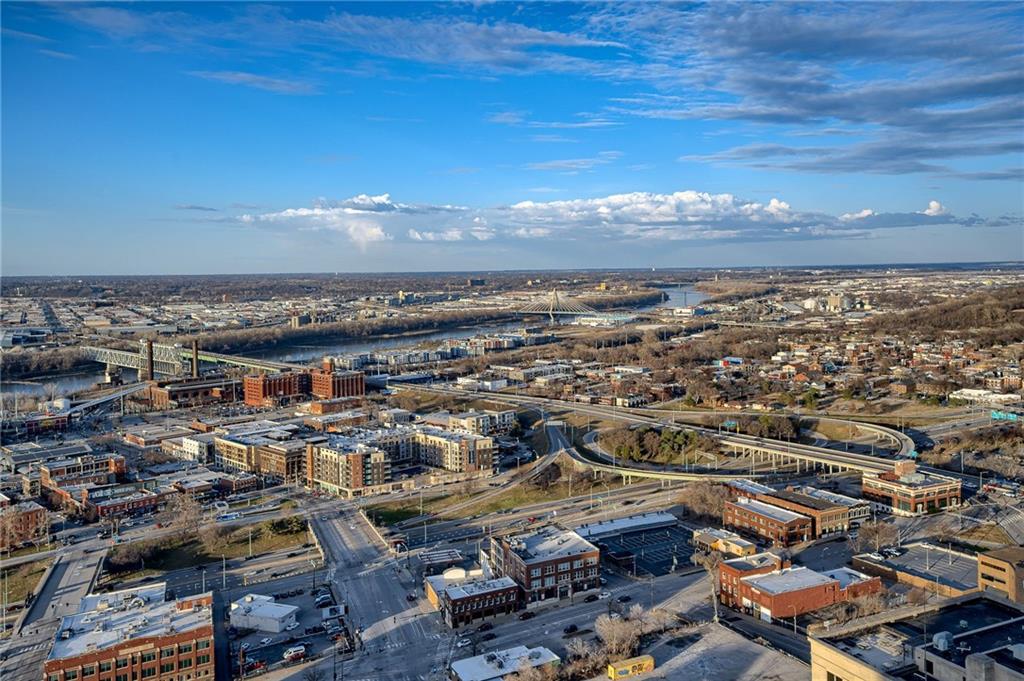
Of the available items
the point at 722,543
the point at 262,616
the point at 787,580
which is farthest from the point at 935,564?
the point at 262,616

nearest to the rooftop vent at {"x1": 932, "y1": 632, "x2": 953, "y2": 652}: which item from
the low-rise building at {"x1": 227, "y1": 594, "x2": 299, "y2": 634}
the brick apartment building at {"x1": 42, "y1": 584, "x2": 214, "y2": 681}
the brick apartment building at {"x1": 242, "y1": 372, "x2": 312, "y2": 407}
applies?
the brick apartment building at {"x1": 42, "y1": 584, "x2": 214, "y2": 681}

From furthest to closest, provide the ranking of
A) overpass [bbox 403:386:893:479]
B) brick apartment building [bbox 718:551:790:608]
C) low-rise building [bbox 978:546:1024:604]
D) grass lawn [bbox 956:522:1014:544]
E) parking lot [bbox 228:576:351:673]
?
overpass [bbox 403:386:893:479]
grass lawn [bbox 956:522:1014:544]
brick apartment building [bbox 718:551:790:608]
low-rise building [bbox 978:546:1024:604]
parking lot [bbox 228:576:351:673]

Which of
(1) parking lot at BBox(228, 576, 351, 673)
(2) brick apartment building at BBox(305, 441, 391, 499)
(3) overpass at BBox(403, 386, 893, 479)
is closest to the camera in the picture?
(1) parking lot at BBox(228, 576, 351, 673)

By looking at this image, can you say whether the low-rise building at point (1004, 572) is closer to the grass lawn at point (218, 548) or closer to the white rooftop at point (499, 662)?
the white rooftop at point (499, 662)

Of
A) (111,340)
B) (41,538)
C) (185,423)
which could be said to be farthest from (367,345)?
(41,538)

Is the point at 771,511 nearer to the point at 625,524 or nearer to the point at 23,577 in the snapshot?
the point at 625,524

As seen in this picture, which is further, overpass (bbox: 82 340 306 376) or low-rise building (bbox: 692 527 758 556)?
overpass (bbox: 82 340 306 376)

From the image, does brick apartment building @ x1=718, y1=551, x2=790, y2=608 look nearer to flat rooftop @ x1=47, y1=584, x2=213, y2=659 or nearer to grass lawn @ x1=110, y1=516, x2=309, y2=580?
flat rooftop @ x1=47, y1=584, x2=213, y2=659
